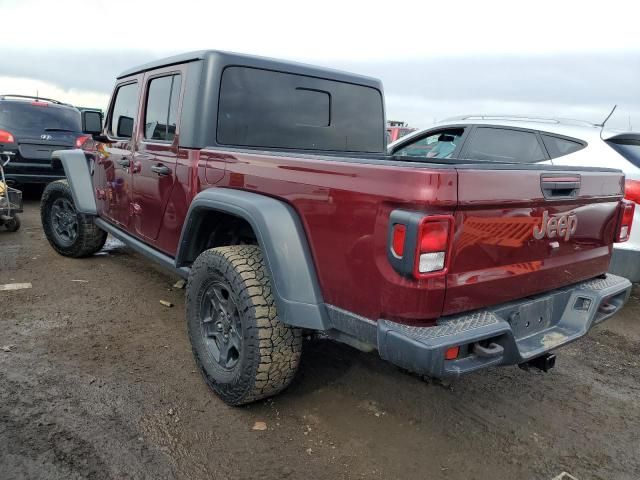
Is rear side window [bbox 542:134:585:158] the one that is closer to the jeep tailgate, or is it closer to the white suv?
the white suv

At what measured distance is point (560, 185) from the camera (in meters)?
2.38

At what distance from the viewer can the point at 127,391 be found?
2.92 metres

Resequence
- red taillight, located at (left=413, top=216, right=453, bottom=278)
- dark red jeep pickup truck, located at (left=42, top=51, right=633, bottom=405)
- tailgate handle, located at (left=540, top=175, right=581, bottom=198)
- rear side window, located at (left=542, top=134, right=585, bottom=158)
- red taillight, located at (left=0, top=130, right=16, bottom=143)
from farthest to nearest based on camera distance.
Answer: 1. red taillight, located at (left=0, top=130, right=16, bottom=143)
2. rear side window, located at (left=542, top=134, right=585, bottom=158)
3. tailgate handle, located at (left=540, top=175, right=581, bottom=198)
4. dark red jeep pickup truck, located at (left=42, top=51, right=633, bottom=405)
5. red taillight, located at (left=413, top=216, right=453, bottom=278)

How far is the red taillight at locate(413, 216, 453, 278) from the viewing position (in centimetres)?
191

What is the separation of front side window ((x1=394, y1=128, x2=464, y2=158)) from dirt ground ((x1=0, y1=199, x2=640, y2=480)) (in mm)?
2702

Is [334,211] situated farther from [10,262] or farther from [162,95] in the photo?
[10,262]

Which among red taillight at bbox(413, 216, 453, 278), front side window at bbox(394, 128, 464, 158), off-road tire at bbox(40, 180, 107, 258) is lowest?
off-road tire at bbox(40, 180, 107, 258)

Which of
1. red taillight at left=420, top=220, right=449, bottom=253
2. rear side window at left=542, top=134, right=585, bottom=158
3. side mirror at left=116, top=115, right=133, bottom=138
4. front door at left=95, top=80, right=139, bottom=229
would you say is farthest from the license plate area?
side mirror at left=116, top=115, right=133, bottom=138

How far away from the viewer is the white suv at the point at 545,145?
13.5 feet

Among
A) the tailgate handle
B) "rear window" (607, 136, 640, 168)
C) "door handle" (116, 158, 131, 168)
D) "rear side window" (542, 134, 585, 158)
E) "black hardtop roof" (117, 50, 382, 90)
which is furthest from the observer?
"rear side window" (542, 134, 585, 158)

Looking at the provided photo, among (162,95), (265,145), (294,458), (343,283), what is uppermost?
(162,95)

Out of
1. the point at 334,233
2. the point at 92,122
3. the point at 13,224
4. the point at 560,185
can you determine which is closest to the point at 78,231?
the point at 92,122

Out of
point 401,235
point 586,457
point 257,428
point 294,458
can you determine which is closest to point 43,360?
point 257,428

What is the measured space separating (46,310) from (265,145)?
2237 mm
